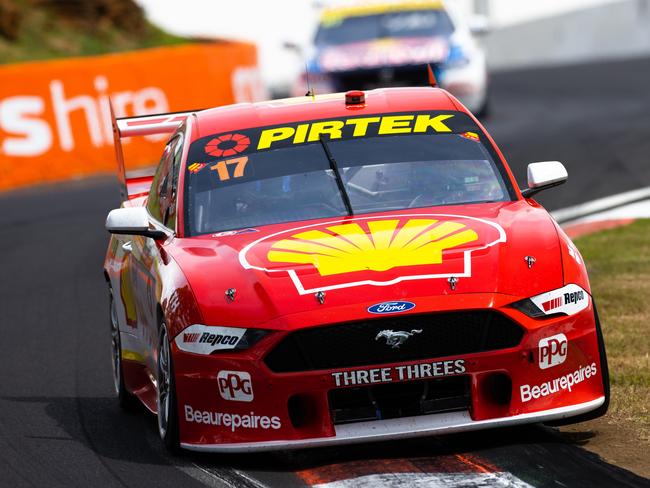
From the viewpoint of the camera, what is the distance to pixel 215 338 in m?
6.86

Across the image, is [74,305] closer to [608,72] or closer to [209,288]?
[209,288]

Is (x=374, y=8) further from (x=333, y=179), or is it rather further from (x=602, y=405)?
(x=602, y=405)

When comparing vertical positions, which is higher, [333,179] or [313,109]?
[313,109]

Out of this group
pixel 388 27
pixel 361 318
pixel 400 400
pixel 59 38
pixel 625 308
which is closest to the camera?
pixel 361 318

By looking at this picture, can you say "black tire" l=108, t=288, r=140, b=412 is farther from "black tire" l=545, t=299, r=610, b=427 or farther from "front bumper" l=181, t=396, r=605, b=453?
"black tire" l=545, t=299, r=610, b=427

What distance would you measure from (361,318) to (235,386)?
0.60 metres

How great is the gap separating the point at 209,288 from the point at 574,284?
1523 millimetres

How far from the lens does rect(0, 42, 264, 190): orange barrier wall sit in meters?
22.0

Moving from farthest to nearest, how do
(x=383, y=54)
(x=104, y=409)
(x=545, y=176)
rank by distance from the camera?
(x=383, y=54)
(x=104, y=409)
(x=545, y=176)

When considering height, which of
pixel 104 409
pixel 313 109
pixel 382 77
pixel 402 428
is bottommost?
pixel 382 77

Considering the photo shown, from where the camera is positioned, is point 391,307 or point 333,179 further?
point 333,179

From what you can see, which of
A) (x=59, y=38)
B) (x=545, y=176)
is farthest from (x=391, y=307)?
(x=59, y=38)

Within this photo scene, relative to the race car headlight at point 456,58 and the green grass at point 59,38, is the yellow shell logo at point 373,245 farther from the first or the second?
the green grass at point 59,38

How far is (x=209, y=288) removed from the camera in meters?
7.01
